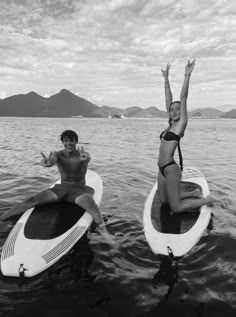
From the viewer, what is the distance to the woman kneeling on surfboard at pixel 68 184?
657 centimetres

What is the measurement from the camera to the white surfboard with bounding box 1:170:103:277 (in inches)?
195

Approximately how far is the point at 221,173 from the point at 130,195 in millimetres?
6529

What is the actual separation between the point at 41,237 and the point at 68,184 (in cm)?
167

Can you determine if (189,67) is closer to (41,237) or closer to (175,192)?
(175,192)

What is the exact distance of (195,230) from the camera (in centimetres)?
596

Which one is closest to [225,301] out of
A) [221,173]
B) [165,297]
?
[165,297]

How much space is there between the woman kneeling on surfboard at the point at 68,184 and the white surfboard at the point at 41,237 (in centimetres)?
17

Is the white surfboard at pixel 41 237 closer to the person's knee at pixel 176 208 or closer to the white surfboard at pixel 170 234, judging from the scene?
the white surfboard at pixel 170 234

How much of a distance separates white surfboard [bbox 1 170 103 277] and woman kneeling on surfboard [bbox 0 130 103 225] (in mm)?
173

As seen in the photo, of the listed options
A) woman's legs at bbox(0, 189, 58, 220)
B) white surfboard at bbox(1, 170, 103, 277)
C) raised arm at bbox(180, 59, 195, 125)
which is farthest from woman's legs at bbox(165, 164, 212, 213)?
woman's legs at bbox(0, 189, 58, 220)

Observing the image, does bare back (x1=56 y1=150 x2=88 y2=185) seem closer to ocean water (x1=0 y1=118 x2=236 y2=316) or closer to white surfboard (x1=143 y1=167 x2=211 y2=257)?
ocean water (x1=0 y1=118 x2=236 y2=316)

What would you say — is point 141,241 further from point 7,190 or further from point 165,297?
point 7,190

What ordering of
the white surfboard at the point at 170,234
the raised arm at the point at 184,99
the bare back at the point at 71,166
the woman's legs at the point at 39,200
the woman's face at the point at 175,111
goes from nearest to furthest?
the white surfboard at the point at 170,234 < the raised arm at the point at 184,99 < the woman's face at the point at 175,111 < the woman's legs at the point at 39,200 < the bare back at the point at 71,166

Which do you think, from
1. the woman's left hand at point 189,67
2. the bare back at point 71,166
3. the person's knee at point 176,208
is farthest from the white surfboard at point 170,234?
the woman's left hand at point 189,67
